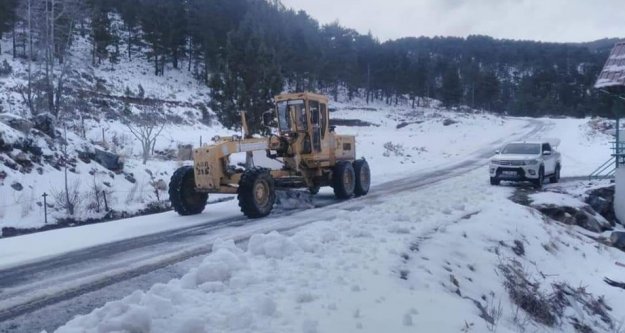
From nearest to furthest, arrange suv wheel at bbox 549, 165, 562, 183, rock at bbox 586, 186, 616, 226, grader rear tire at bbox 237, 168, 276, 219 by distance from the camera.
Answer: grader rear tire at bbox 237, 168, 276, 219
rock at bbox 586, 186, 616, 226
suv wheel at bbox 549, 165, 562, 183

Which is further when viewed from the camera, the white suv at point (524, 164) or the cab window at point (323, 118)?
the white suv at point (524, 164)

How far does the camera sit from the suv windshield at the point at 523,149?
20.9 m

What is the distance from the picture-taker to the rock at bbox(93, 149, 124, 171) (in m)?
18.0

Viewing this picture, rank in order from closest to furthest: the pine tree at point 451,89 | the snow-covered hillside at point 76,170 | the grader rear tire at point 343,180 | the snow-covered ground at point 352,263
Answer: the snow-covered ground at point 352,263 < the snow-covered hillside at point 76,170 < the grader rear tire at point 343,180 < the pine tree at point 451,89

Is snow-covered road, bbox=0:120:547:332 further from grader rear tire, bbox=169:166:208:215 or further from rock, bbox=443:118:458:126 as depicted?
rock, bbox=443:118:458:126

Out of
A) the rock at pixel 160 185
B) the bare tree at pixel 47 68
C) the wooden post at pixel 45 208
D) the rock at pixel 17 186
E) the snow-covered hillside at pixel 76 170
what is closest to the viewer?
the wooden post at pixel 45 208

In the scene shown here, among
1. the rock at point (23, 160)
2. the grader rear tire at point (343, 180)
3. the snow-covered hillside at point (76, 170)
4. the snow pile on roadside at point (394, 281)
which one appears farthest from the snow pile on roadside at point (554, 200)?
the rock at point (23, 160)

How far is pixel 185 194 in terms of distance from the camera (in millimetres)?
13852

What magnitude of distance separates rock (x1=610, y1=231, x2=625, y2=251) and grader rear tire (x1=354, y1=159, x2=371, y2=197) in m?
7.05

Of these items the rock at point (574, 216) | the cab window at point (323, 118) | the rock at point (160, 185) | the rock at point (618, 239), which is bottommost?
the rock at point (618, 239)

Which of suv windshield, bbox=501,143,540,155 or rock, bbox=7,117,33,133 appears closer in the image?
rock, bbox=7,117,33,133

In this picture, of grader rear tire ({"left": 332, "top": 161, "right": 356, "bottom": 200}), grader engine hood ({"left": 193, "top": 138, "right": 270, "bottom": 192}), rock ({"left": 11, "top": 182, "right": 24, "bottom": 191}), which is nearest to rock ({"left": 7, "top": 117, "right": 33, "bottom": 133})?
rock ({"left": 11, "top": 182, "right": 24, "bottom": 191})

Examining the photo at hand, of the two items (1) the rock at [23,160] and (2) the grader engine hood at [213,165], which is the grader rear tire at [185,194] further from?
(1) the rock at [23,160]

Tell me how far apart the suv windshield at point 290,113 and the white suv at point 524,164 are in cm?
829
